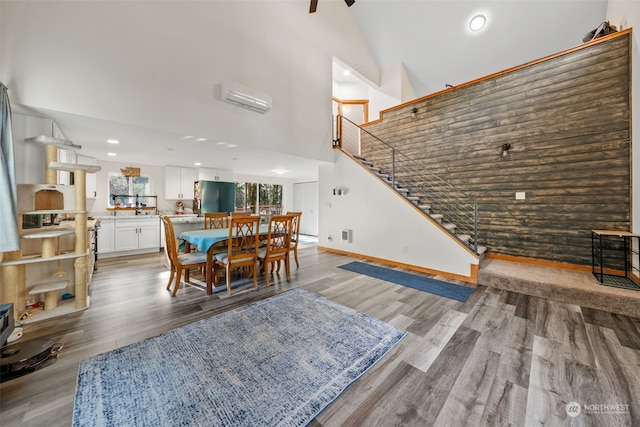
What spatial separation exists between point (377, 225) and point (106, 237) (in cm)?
573

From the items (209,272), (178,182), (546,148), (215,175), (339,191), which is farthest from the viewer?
(215,175)

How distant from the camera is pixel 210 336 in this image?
2.12 m

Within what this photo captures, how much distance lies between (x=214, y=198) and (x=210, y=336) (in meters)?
5.12

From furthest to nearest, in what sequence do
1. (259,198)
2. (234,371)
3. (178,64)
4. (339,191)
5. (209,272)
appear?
(259,198) < (339,191) < (178,64) < (209,272) < (234,371)

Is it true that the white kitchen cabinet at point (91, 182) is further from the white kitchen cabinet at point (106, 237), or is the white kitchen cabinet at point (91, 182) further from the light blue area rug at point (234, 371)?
the light blue area rug at point (234, 371)

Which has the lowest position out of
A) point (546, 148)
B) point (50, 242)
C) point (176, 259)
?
point (176, 259)

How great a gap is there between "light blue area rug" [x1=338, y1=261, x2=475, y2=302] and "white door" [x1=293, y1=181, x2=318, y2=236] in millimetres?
4176

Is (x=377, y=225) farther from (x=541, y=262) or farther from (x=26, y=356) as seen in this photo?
(x=26, y=356)

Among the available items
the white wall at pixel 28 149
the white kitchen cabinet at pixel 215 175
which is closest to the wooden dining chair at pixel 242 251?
the white wall at pixel 28 149

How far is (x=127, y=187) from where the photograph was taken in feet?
18.6

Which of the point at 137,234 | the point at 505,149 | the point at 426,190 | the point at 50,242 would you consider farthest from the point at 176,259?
the point at 505,149

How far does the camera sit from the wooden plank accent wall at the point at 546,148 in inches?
129

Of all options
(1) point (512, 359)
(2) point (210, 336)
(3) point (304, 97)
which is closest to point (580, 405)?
(1) point (512, 359)

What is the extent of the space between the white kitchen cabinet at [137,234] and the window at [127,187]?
35.1 inches
